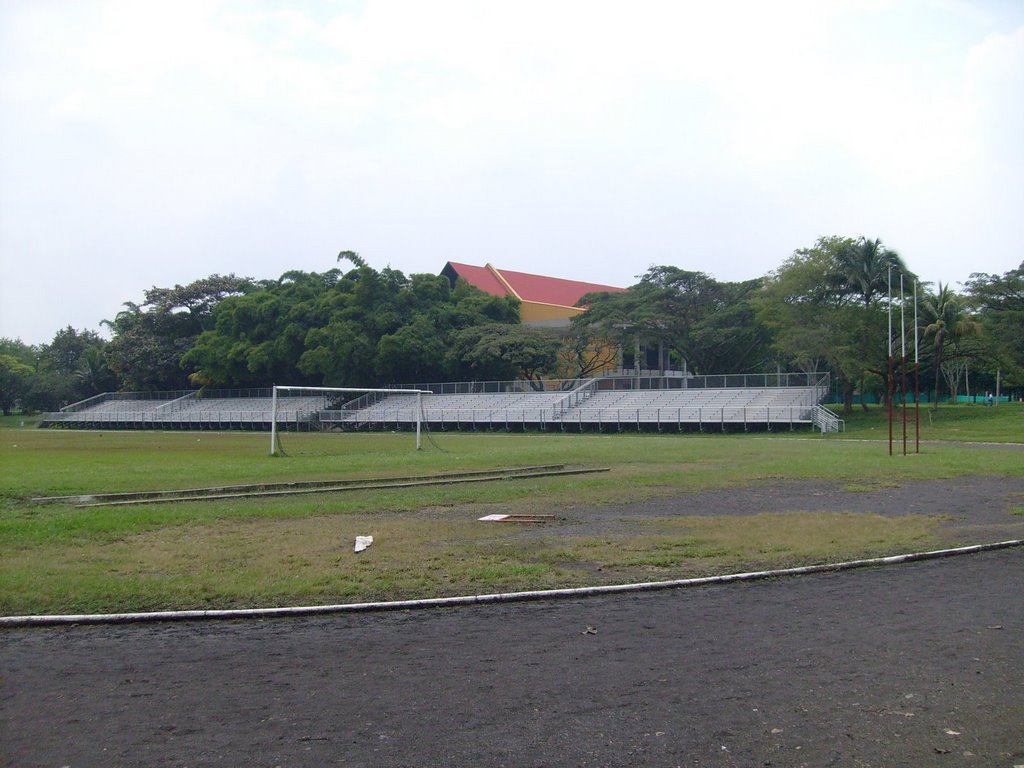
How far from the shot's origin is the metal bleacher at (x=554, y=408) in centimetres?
4650

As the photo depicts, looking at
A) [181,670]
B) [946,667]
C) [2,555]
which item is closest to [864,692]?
[946,667]

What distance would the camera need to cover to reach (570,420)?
50344mm

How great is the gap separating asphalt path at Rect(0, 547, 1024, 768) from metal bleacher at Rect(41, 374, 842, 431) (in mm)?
36976

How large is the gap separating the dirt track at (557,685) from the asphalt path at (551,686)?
2 cm

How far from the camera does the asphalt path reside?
484 cm

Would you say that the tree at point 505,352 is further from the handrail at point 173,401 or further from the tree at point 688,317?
the handrail at point 173,401

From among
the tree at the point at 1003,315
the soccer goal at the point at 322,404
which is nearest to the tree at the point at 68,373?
the soccer goal at the point at 322,404

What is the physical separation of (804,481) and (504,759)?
1548 centimetres

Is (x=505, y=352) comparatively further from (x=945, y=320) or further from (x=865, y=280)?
(x=945, y=320)

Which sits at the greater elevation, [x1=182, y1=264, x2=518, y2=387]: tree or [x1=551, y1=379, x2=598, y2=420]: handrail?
[x1=182, y1=264, x2=518, y2=387]: tree

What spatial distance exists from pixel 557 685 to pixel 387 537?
621 centimetres

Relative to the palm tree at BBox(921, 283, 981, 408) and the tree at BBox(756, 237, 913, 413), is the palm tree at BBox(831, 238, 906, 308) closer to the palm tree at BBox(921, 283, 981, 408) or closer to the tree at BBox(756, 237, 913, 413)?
the tree at BBox(756, 237, 913, 413)

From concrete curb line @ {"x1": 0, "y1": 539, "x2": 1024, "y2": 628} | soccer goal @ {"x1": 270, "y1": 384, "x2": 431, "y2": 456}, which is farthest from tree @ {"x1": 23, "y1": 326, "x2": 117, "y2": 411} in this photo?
concrete curb line @ {"x1": 0, "y1": 539, "x2": 1024, "y2": 628}

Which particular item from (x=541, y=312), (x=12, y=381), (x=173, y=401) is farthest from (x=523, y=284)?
(x=12, y=381)
